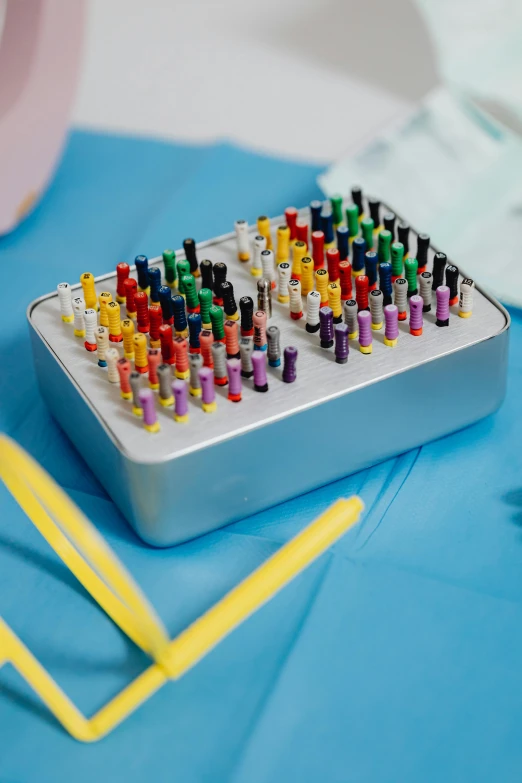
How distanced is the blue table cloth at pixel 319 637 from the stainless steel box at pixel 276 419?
0.03 metres

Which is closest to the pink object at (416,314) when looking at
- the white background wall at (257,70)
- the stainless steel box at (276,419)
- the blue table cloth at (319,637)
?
the stainless steel box at (276,419)

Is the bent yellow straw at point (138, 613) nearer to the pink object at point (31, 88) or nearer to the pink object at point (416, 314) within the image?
the pink object at point (416, 314)

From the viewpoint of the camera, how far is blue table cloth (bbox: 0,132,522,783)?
735 millimetres

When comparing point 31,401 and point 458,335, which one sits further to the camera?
point 31,401

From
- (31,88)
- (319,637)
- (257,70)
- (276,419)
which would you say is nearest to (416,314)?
(276,419)

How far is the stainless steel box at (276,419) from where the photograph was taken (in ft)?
2.70

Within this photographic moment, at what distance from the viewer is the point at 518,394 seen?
3.34 feet

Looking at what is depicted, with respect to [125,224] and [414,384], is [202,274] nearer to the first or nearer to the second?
[414,384]

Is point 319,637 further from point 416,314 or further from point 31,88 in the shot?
point 31,88

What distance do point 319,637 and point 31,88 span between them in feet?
2.68

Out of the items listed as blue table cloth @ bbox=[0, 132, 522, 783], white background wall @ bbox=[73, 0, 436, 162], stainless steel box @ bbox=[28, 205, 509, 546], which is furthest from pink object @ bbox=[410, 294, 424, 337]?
white background wall @ bbox=[73, 0, 436, 162]

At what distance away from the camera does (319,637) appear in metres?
0.81

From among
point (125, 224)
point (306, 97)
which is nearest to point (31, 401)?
point (125, 224)

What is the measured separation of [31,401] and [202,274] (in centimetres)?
24
